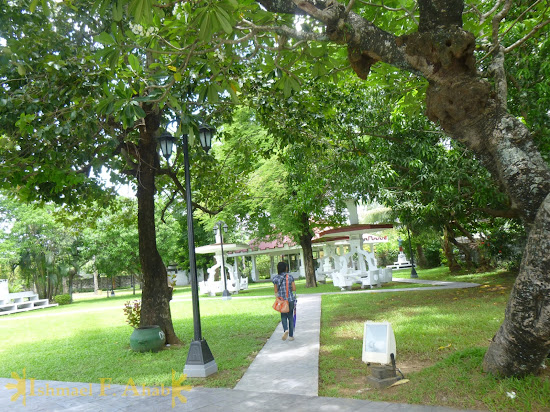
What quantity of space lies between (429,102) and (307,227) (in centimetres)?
1715

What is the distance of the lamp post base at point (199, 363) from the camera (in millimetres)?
6383

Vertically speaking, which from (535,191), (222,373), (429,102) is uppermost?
(429,102)

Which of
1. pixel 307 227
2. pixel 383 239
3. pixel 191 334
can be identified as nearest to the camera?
pixel 191 334

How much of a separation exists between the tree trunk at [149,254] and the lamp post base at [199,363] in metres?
2.78

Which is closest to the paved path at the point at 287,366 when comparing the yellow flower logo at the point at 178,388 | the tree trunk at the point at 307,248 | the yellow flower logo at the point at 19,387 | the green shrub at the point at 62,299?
the yellow flower logo at the point at 178,388

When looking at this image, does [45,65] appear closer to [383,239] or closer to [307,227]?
[307,227]

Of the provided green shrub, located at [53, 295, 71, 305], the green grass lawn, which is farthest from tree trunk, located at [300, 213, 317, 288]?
green shrub, located at [53, 295, 71, 305]

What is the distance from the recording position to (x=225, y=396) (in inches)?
211

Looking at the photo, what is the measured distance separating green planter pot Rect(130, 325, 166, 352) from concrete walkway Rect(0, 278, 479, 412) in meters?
1.83

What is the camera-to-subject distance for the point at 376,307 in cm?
1221

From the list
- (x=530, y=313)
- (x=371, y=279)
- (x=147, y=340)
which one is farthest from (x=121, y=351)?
(x=371, y=279)

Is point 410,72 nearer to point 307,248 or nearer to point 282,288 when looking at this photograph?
point 282,288

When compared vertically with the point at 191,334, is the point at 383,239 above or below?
above

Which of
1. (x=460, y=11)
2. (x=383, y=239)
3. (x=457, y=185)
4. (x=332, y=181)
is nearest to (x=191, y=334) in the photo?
(x=332, y=181)
